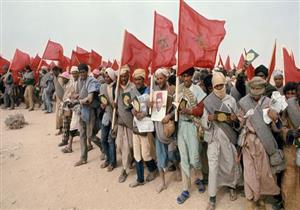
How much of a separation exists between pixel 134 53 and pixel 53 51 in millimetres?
5509

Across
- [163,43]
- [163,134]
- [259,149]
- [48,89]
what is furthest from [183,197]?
[48,89]

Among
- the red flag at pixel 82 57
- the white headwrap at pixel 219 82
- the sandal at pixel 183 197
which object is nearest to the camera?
the white headwrap at pixel 219 82

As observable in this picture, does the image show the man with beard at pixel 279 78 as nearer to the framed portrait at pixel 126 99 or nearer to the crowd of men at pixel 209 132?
the crowd of men at pixel 209 132

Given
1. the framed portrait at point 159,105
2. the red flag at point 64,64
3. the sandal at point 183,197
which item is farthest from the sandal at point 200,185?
the red flag at point 64,64

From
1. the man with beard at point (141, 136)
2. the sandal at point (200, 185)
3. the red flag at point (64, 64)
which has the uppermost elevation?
the red flag at point (64, 64)

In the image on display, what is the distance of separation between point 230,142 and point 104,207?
87.7 inches

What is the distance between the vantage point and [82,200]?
15.4ft

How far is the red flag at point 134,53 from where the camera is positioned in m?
5.24

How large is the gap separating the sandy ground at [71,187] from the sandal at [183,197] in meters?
0.07

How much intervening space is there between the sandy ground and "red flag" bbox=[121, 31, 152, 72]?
7.21 ft

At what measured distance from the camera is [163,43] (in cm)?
484

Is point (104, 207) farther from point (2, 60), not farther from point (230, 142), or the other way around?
point (2, 60)

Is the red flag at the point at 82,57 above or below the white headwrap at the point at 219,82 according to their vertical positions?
above

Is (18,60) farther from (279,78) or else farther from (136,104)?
(279,78)
